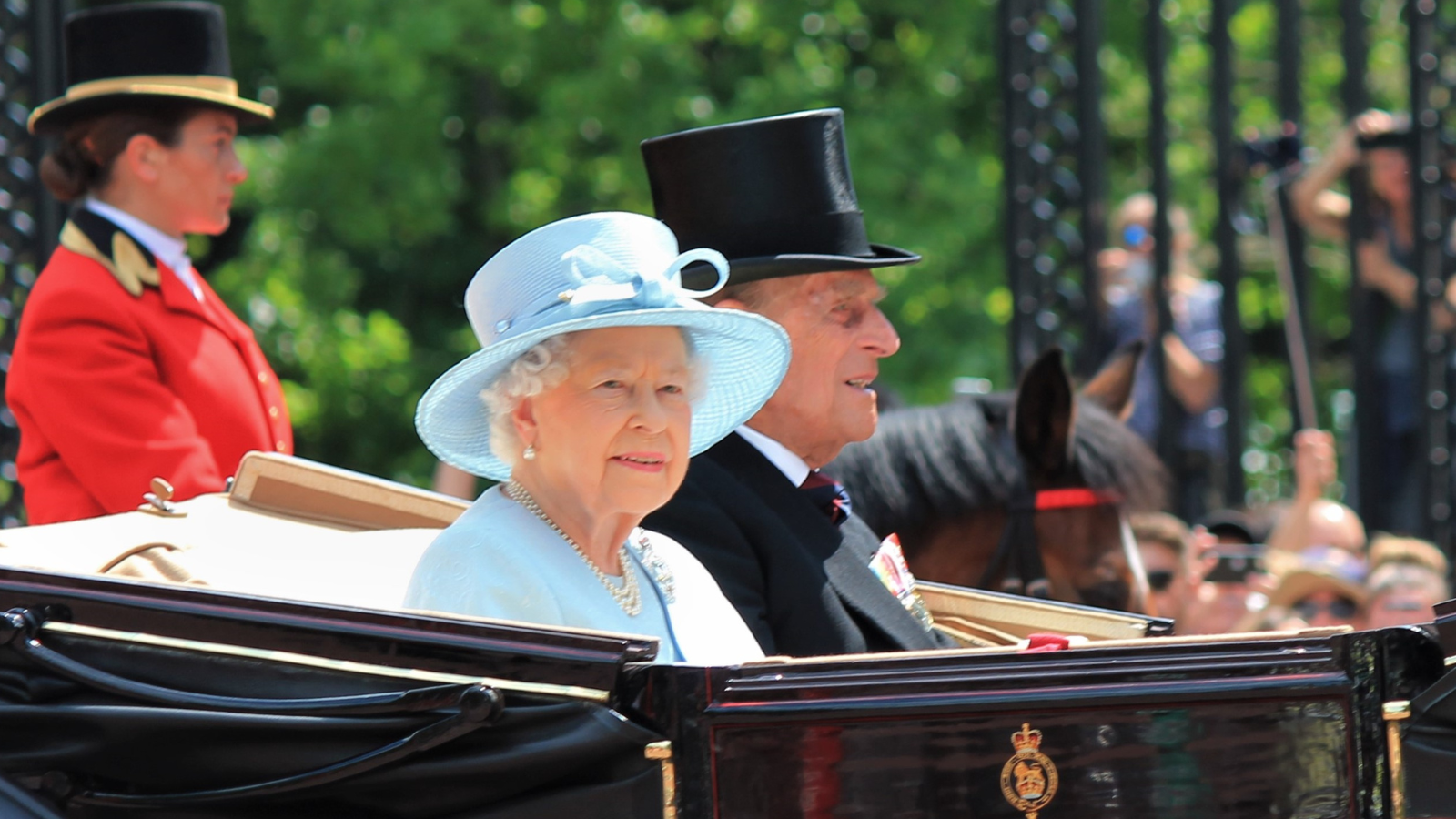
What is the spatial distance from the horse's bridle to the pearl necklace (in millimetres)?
1680

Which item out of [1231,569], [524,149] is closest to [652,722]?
[1231,569]

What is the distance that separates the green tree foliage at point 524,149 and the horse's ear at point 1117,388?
5582 mm

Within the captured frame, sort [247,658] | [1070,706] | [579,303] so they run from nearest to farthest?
[1070,706], [247,658], [579,303]

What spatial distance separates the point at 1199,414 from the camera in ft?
26.0

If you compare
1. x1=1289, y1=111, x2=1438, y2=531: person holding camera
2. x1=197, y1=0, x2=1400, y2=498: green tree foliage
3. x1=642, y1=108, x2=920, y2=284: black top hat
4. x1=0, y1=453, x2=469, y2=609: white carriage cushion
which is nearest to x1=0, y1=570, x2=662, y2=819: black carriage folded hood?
x1=0, y1=453, x2=469, y2=609: white carriage cushion

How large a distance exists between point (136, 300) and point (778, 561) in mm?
1645

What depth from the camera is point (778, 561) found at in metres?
2.82

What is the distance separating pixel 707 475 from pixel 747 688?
0.94 meters

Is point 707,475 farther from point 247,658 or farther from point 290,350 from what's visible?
point 290,350

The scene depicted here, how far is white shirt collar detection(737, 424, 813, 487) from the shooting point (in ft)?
9.93

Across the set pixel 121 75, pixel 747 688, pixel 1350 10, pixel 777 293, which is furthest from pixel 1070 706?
pixel 1350 10

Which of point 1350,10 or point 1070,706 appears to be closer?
point 1070,706

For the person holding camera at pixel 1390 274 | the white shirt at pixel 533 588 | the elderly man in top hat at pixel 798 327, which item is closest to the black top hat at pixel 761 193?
the elderly man in top hat at pixel 798 327

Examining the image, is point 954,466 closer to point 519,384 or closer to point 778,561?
point 778,561
